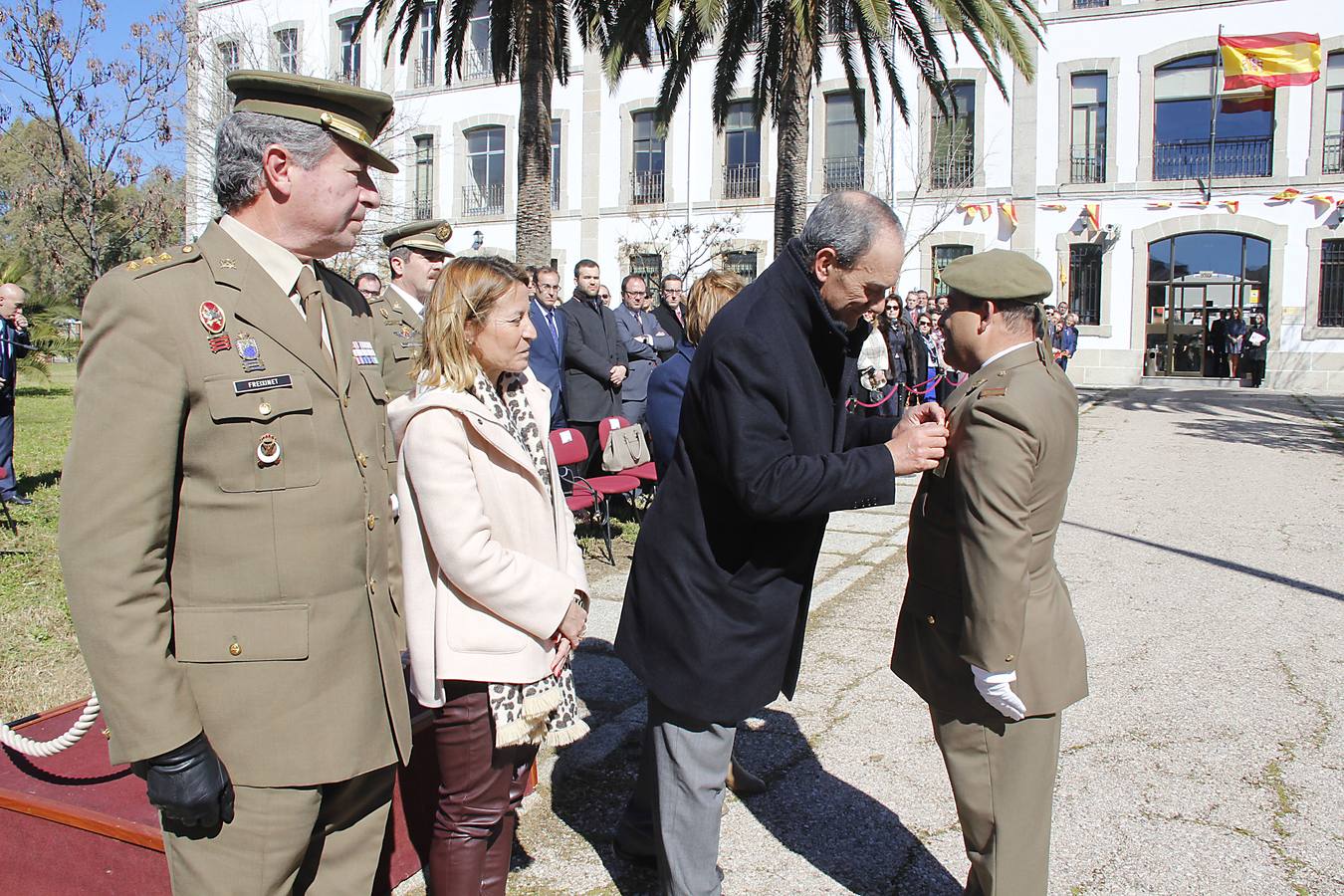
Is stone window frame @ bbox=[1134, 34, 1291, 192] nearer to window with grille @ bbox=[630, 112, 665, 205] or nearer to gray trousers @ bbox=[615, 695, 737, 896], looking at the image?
window with grille @ bbox=[630, 112, 665, 205]

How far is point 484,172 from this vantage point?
3161cm

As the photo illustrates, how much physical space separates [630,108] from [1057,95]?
1169 cm

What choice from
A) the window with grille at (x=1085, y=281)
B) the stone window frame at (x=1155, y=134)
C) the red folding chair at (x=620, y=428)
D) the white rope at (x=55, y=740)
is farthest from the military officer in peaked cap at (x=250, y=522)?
the stone window frame at (x=1155, y=134)

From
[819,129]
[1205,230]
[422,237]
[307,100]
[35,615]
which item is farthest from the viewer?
[819,129]

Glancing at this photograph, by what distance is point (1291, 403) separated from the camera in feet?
65.3

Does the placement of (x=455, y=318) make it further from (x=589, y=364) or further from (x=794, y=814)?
(x=589, y=364)

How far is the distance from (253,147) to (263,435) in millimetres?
543

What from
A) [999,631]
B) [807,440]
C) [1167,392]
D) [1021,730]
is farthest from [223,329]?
[1167,392]

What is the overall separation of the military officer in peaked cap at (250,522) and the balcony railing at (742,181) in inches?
1072

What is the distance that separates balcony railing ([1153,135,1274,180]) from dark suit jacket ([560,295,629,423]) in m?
22.1

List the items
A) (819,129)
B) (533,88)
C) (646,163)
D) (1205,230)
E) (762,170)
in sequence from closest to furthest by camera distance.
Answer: (533,88), (1205,230), (819,129), (762,170), (646,163)

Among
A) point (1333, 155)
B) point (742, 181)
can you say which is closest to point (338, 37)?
point (742, 181)

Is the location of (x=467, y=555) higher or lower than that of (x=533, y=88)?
lower

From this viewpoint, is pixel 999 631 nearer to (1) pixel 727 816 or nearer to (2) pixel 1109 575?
(1) pixel 727 816
